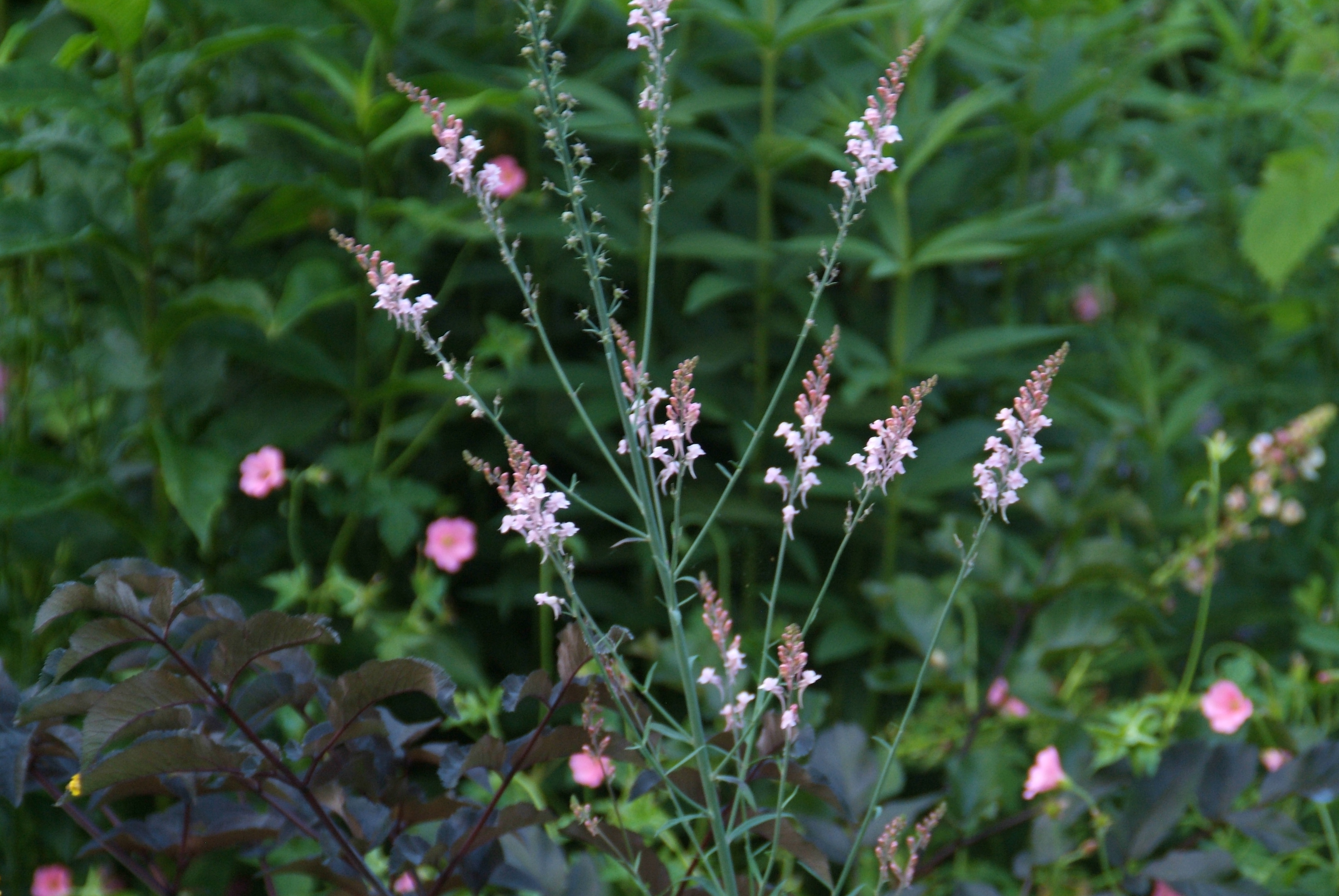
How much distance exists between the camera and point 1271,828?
1121 mm

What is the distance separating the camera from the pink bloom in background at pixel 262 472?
4.84 feet

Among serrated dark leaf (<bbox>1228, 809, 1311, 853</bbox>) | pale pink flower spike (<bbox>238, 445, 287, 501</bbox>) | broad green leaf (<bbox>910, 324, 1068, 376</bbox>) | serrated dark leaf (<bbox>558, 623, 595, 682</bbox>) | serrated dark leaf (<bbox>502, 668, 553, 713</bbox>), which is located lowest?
serrated dark leaf (<bbox>1228, 809, 1311, 853</bbox>)

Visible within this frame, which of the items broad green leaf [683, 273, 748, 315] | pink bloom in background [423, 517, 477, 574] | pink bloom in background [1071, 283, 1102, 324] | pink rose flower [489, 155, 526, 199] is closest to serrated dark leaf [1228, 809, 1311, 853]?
broad green leaf [683, 273, 748, 315]

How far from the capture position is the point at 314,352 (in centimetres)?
152

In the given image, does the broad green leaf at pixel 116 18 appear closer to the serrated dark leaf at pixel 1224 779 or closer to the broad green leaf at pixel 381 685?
the broad green leaf at pixel 381 685

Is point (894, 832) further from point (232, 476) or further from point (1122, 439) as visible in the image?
point (1122, 439)

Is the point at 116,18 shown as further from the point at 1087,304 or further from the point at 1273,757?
the point at 1087,304

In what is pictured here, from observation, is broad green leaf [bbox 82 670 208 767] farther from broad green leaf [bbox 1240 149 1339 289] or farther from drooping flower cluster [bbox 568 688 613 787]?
broad green leaf [bbox 1240 149 1339 289]

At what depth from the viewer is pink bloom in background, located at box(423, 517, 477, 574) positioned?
154 cm

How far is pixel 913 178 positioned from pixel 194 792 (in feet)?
4.73

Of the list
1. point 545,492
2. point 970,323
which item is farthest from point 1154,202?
point 545,492

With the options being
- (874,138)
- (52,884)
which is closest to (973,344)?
(874,138)

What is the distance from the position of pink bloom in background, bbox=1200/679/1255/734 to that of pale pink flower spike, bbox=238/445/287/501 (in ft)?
3.82

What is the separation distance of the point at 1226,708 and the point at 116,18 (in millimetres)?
1501
